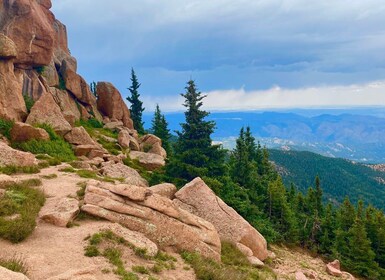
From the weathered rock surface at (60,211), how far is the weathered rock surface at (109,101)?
156 feet

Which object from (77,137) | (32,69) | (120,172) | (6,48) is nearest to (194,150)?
(120,172)

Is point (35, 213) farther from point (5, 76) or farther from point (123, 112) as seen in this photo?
point (123, 112)

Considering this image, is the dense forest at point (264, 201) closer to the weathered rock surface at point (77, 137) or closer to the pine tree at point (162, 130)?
the weathered rock surface at point (77, 137)

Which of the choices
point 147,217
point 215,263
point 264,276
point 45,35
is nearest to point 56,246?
point 147,217

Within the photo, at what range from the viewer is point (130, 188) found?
1873cm

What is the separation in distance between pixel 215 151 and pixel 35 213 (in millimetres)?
23359

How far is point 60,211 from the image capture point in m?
16.2

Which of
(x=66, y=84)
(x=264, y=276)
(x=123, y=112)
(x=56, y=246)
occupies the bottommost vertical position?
(x=264, y=276)

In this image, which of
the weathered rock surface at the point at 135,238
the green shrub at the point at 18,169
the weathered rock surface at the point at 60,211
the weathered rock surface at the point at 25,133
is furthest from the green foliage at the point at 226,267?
the weathered rock surface at the point at 25,133

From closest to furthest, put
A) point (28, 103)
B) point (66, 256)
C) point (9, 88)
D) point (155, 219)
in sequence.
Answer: point (66, 256), point (155, 219), point (9, 88), point (28, 103)

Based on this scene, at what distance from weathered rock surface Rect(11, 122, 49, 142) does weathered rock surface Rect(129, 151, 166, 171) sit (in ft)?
44.5

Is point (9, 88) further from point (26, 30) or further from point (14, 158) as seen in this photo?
point (14, 158)

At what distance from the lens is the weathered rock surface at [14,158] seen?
23467mm

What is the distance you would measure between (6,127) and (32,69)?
1791cm
